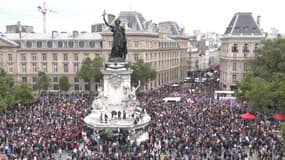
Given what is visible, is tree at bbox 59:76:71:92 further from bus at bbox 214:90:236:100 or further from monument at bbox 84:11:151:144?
monument at bbox 84:11:151:144

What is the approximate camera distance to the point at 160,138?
37219mm

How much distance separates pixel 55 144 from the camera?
115 ft

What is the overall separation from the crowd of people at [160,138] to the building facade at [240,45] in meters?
33.0

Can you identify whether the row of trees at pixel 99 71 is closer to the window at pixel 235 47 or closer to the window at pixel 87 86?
the window at pixel 87 86

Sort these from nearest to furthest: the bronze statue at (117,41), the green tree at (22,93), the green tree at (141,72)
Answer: the bronze statue at (117,41)
the green tree at (22,93)
the green tree at (141,72)

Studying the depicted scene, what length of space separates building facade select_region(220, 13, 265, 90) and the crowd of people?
32960 mm

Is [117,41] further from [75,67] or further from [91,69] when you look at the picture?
[75,67]

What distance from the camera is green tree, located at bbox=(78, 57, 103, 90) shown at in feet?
248

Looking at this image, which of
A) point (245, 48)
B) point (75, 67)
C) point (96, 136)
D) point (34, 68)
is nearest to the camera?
point (96, 136)

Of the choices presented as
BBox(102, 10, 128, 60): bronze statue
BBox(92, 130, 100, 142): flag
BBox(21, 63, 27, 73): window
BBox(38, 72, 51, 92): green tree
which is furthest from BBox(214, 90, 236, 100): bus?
BBox(21, 63, 27, 73): window

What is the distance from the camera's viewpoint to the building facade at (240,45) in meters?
82.9

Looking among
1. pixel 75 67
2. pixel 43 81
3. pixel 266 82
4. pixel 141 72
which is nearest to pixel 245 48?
pixel 141 72

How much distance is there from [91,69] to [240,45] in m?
29.0

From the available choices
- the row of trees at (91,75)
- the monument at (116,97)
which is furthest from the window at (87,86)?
the monument at (116,97)
